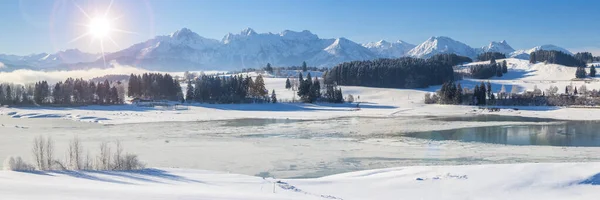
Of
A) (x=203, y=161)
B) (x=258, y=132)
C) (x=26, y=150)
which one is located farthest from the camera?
(x=258, y=132)

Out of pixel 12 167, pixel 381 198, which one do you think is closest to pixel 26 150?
pixel 12 167

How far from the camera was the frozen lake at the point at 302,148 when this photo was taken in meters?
29.7

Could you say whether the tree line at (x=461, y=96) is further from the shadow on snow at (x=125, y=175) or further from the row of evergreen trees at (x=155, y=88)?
the shadow on snow at (x=125, y=175)

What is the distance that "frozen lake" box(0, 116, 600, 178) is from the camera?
97.3 feet

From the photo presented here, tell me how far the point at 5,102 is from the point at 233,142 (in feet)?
254

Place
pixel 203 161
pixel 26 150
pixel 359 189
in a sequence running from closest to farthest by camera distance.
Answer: pixel 359 189
pixel 203 161
pixel 26 150

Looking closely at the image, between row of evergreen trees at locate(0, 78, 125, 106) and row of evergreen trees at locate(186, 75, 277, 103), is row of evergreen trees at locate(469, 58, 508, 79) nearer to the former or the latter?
row of evergreen trees at locate(186, 75, 277, 103)

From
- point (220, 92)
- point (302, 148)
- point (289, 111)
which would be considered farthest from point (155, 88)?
point (302, 148)

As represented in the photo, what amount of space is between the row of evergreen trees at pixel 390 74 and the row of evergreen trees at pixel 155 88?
60908 mm

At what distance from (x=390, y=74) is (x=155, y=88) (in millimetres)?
77799

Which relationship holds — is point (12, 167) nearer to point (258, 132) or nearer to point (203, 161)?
point (203, 161)

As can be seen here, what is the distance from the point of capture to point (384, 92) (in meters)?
138

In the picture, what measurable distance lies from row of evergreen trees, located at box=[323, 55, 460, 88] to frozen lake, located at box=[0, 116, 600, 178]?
98683 millimetres

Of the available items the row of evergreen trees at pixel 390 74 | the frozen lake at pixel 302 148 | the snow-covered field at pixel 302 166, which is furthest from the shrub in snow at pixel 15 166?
the row of evergreen trees at pixel 390 74
